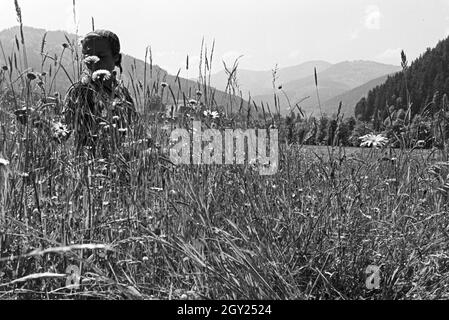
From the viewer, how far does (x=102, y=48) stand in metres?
4.04

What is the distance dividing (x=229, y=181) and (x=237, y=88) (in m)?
0.65

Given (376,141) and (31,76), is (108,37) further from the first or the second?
(376,141)

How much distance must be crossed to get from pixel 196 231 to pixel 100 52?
2431 mm

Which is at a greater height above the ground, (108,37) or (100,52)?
(108,37)

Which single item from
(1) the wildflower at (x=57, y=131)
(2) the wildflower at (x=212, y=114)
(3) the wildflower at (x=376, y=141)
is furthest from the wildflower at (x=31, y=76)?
(3) the wildflower at (x=376, y=141)

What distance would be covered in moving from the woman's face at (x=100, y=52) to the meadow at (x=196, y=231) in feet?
3.92

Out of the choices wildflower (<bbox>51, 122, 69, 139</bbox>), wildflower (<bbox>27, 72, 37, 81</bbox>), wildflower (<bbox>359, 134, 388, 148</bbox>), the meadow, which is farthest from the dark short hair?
wildflower (<bbox>359, 134, 388, 148</bbox>)

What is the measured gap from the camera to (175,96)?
9.95 ft

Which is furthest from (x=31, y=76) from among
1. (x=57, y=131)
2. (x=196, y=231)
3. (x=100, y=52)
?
(x=100, y=52)

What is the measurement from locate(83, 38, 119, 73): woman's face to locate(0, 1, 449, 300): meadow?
120cm

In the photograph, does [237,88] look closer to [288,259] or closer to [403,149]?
[403,149]

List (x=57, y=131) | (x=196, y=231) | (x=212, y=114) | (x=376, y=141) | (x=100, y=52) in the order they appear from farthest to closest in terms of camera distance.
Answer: (x=100, y=52)
(x=212, y=114)
(x=376, y=141)
(x=57, y=131)
(x=196, y=231)

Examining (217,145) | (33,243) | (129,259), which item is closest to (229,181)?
(217,145)

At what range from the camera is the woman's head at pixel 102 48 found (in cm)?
400
